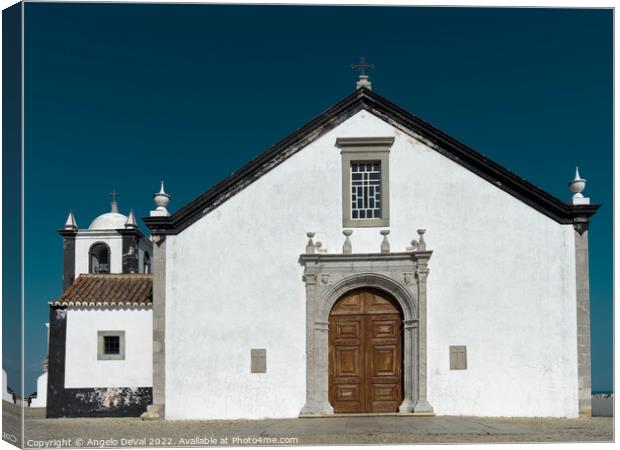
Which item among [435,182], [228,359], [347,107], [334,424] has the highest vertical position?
[347,107]

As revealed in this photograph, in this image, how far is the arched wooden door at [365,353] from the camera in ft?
51.5

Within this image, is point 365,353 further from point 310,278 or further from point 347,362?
point 310,278

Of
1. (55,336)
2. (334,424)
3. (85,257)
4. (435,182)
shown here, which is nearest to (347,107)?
(435,182)

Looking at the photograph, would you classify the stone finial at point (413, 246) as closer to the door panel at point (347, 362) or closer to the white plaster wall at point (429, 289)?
the white plaster wall at point (429, 289)

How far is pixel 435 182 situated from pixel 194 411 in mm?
6643

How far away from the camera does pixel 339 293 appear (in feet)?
51.9

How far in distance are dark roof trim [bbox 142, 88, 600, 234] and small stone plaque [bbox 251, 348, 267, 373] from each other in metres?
2.92

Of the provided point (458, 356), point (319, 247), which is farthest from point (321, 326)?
point (458, 356)

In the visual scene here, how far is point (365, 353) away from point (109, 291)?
19.9ft

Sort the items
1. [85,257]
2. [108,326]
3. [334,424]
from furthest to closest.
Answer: [85,257] < [108,326] < [334,424]

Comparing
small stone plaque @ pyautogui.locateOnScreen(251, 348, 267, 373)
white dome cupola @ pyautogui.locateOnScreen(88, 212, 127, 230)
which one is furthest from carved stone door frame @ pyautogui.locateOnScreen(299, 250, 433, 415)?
white dome cupola @ pyautogui.locateOnScreen(88, 212, 127, 230)

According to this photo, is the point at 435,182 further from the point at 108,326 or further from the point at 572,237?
the point at 108,326

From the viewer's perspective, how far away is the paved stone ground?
12.9 meters

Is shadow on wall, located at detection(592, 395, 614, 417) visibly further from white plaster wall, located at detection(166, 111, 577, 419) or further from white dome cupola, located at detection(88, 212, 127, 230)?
white dome cupola, located at detection(88, 212, 127, 230)
